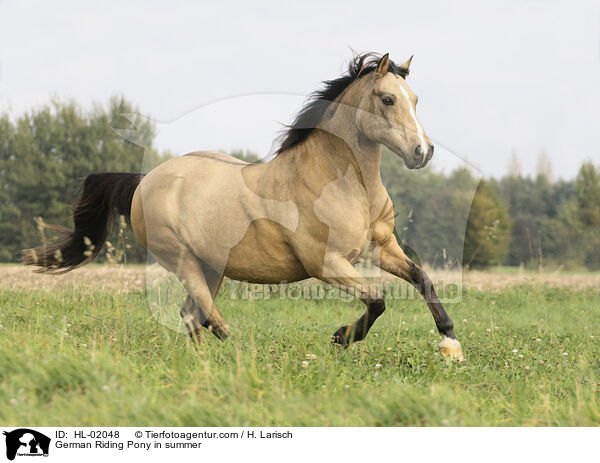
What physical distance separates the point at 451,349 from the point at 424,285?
55cm

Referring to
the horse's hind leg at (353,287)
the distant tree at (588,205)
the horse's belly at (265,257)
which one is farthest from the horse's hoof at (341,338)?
the distant tree at (588,205)

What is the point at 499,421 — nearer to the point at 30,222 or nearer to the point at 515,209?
the point at 30,222

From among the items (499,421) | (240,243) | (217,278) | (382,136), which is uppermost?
(382,136)

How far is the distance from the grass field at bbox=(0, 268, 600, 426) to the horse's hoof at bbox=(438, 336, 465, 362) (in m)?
0.08

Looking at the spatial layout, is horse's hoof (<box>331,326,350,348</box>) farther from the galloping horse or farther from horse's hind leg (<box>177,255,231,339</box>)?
horse's hind leg (<box>177,255,231,339</box>)

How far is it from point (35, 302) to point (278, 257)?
3.62m

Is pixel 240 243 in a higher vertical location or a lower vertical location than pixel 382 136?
lower

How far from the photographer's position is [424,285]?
4438 millimetres

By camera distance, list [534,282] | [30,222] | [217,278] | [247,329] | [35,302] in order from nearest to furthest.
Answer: [217,278], [247,329], [35,302], [534,282], [30,222]

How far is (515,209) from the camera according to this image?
1705 inches

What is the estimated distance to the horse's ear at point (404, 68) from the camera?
4219 millimetres

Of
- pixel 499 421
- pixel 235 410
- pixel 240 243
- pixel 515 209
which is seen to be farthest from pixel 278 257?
pixel 515 209
